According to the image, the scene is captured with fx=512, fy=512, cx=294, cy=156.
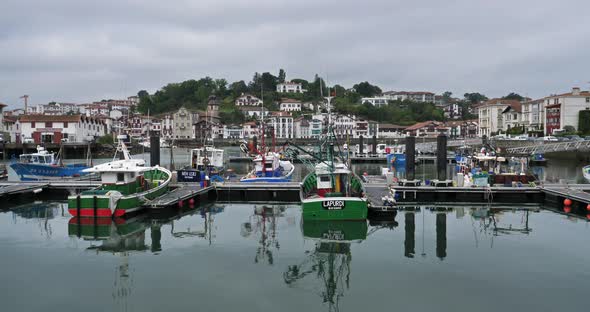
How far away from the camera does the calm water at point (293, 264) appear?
1416cm

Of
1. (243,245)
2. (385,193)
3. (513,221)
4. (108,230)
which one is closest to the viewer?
(243,245)

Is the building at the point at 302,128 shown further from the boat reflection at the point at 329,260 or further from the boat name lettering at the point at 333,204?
the boat name lettering at the point at 333,204

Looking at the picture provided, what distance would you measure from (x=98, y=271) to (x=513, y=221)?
1962cm

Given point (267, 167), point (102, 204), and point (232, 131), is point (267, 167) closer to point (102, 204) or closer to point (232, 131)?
point (102, 204)

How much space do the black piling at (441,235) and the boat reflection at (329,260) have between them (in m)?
3.16

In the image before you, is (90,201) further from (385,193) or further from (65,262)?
(385,193)

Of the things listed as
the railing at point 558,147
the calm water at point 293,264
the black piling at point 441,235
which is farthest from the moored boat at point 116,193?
the railing at point 558,147

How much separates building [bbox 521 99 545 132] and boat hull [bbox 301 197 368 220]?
3269 inches

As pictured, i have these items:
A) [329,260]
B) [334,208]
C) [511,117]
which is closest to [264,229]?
[334,208]

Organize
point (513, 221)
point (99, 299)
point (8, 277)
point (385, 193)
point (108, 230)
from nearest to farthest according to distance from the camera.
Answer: point (99, 299) → point (8, 277) → point (108, 230) → point (513, 221) → point (385, 193)

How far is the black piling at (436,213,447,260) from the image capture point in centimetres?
1947

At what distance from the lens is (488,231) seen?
2358 centimetres

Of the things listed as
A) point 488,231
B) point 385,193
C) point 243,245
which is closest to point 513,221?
point 488,231

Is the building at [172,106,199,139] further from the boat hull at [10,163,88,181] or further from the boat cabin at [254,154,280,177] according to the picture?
the boat cabin at [254,154,280,177]
